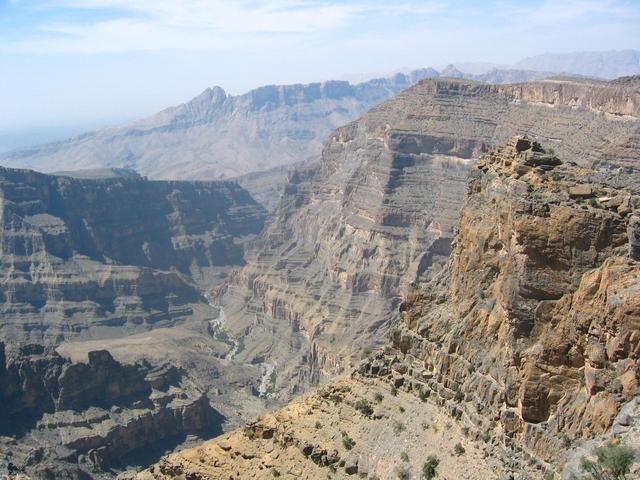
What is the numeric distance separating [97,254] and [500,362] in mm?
146421

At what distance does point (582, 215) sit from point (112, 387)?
7494cm

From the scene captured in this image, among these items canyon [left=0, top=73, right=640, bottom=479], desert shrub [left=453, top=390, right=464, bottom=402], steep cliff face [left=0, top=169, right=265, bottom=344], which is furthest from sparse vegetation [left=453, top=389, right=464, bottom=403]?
steep cliff face [left=0, top=169, right=265, bottom=344]

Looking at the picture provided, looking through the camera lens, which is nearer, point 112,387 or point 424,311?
point 424,311

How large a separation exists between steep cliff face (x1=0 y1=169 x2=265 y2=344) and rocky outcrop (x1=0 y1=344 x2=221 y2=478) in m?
43.3

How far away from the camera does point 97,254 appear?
166 meters

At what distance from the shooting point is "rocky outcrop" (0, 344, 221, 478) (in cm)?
8112

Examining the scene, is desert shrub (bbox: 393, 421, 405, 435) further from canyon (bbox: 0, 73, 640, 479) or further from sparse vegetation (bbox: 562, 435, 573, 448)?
sparse vegetation (bbox: 562, 435, 573, 448)

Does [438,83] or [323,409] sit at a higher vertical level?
[438,83]

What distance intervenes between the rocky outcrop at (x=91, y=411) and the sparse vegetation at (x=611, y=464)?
213ft

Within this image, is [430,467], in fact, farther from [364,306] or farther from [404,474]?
[364,306]

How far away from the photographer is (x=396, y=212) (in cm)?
12462

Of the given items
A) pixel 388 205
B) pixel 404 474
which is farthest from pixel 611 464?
pixel 388 205

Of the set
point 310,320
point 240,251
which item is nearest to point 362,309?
point 310,320

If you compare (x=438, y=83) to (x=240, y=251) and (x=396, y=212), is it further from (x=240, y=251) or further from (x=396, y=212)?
(x=240, y=251)
